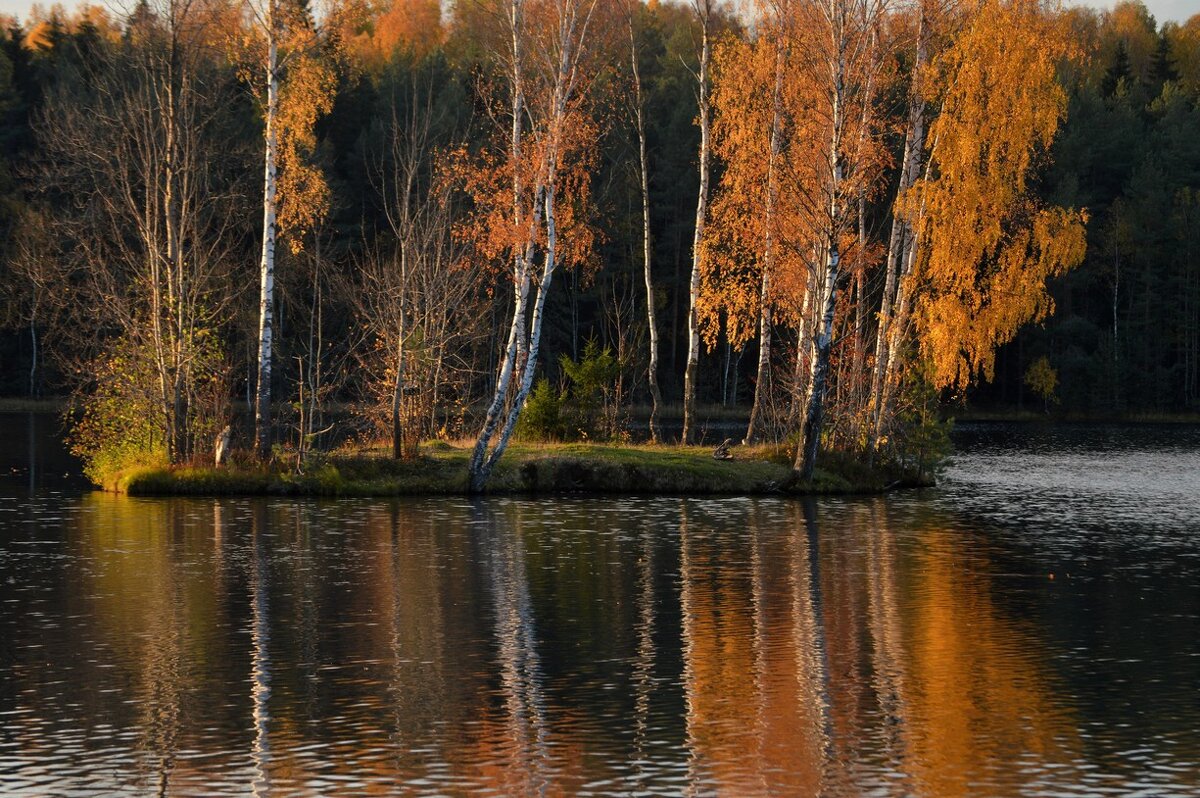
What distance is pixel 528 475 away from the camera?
3644 centimetres

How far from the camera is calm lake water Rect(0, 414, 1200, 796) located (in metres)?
12.1

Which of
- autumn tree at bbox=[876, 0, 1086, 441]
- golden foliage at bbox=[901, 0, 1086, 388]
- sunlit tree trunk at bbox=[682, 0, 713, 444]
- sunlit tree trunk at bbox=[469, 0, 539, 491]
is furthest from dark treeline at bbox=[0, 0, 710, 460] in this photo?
sunlit tree trunk at bbox=[469, 0, 539, 491]

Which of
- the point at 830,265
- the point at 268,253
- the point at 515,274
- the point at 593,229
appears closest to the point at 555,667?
the point at 515,274

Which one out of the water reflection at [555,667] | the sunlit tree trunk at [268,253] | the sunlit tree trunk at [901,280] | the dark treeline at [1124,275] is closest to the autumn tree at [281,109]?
the sunlit tree trunk at [268,253]

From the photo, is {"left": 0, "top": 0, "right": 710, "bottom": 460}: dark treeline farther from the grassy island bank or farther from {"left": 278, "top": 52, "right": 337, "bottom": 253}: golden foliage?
the grassy island bank

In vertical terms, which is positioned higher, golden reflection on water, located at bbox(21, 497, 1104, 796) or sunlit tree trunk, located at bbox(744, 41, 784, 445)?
sunlit tree trunk, located at bbox(744, 41, 784, 445)

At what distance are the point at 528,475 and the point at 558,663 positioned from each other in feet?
66.5

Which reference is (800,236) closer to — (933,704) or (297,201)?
(297,201)

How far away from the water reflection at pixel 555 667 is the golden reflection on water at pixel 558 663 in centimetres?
5

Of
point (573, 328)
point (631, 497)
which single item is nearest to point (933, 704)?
point (631, 497)

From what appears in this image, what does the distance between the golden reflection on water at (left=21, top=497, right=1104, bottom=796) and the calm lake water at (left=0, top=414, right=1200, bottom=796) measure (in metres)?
0.05

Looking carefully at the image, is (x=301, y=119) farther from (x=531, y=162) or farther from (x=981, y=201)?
(x=981, y=201)

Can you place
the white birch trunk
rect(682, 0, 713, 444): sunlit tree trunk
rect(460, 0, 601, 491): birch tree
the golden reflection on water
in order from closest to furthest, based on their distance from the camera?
the golden reflection on water, rect(460, 0, 601, 491): birch tree, the white birch trunk, rect(682, 0, 713, 444): sunlit tree trunk

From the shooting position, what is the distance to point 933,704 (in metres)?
14.4
